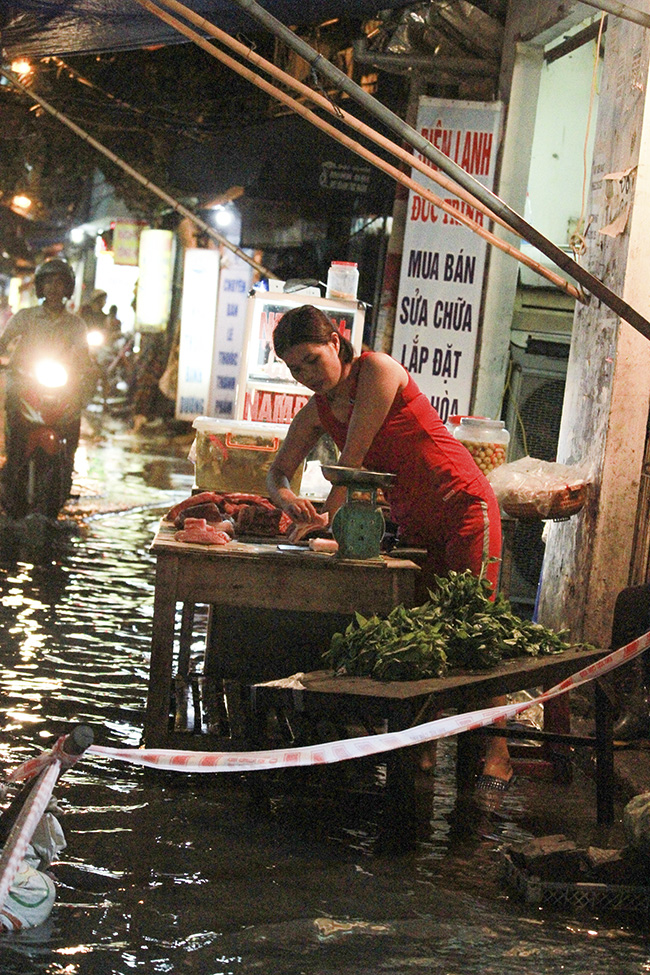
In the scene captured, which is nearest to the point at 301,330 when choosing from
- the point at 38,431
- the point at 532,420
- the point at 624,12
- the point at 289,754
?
the point at 289,754

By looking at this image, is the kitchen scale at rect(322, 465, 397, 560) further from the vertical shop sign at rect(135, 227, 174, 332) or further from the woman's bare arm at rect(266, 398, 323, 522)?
the vertical shop sign at rect(135, 227, 174, 332)

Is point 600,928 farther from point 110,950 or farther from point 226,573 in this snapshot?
point 226,573

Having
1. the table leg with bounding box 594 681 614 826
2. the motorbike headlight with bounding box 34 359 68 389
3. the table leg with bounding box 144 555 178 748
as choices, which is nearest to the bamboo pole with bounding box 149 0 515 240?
the table leg with bounding box 144 555 178 748

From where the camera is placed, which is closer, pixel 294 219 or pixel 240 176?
pixel 240 176

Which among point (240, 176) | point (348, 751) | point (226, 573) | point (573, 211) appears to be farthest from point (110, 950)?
point (240, 176)

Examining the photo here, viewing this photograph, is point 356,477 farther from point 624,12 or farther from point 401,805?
point 624,12

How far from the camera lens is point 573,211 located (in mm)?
11977

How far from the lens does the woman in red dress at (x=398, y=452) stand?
558 centimetres

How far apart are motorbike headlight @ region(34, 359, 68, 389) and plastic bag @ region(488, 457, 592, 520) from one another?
633 centimetres

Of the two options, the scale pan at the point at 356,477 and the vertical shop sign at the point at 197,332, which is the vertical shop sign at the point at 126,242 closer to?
the vertical shop sign at the point at 197,332

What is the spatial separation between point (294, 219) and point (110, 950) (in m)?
14.5

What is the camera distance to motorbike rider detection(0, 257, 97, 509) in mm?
12109

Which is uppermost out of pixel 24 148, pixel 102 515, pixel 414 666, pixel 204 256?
pixel 24 148

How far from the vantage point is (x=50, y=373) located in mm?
12195
